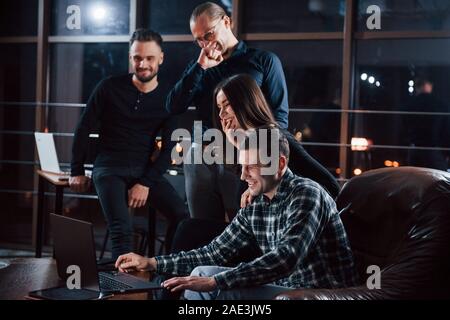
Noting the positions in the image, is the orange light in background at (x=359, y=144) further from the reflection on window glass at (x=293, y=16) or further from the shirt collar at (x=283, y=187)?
the shirt collar at (x=283, y=187)

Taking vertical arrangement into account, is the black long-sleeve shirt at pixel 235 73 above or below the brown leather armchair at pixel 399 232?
above

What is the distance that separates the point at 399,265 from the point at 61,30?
398 centimetres

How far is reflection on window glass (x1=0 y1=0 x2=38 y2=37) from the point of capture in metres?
5.55

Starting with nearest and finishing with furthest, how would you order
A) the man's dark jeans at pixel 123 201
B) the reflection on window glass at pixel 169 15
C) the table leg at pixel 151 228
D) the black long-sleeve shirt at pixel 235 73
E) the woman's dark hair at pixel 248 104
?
the woman's dark hair at pixel 248 104 < the black long-sleeve shirt at pixel 235 73 < the man's dark jeans at pixel 123 201 < the table leg at pixel 151 228 < the reflection on window glass at pixel 169 15

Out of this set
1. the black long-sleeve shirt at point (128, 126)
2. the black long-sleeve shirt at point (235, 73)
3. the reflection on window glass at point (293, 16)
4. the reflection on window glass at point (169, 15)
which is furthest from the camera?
the reflection on window glass at point (169, 15)

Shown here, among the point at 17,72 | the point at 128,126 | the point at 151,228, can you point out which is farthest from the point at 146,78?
the point at 17,72

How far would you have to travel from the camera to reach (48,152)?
4.47 metres

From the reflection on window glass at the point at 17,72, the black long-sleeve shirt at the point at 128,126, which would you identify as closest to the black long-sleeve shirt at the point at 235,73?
the black long-sleeve shirt at the point at 128,126

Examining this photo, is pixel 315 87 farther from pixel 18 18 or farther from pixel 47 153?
pixel 18 18

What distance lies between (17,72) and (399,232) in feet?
13.7

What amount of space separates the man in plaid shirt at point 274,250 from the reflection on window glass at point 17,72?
3.59m

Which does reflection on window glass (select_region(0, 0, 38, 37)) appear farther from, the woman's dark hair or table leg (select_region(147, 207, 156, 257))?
the woman's dark hair

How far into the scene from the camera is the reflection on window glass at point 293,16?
4.84m
